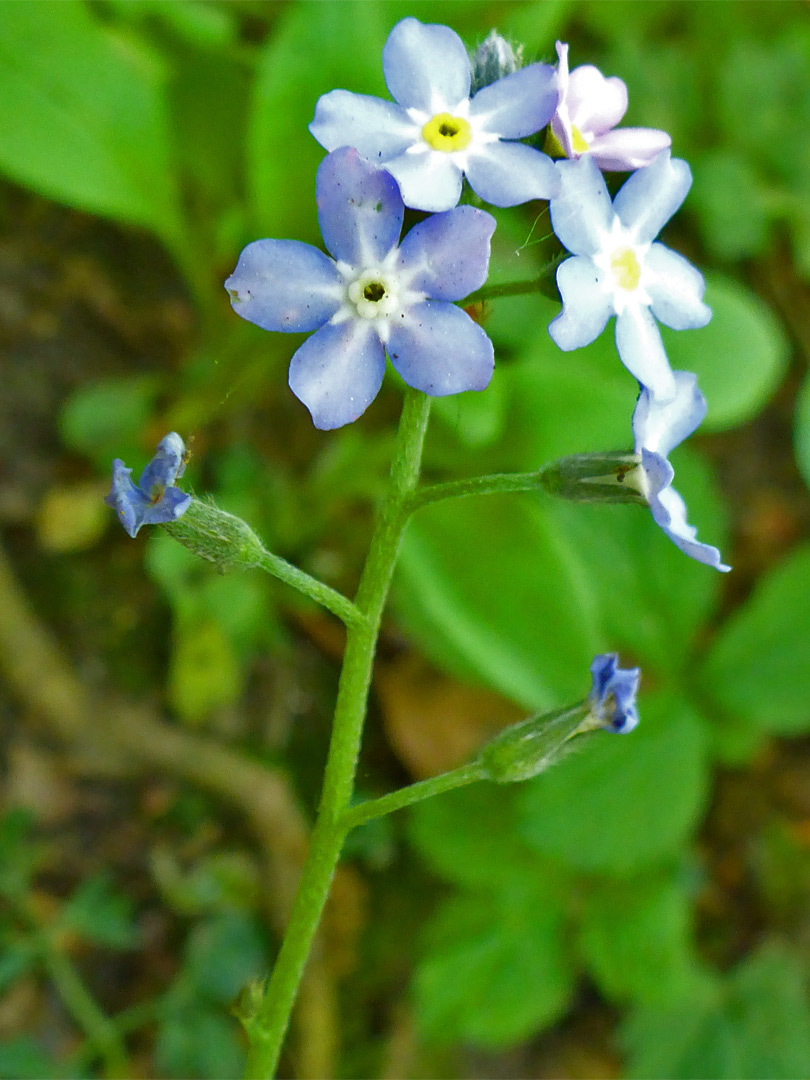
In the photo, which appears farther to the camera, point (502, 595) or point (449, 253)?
point (502, 595)

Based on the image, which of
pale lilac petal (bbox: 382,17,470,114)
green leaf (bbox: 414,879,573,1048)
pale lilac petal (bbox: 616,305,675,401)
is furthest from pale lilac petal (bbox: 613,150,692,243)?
green leaf (bbox: 414,879,573,1048)

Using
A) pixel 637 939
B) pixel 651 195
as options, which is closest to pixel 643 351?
pixel 651 195

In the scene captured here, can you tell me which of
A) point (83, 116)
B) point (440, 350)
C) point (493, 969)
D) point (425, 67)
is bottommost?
point (440, 350)

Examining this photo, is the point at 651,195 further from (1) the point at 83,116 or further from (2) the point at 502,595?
(1) the point at 83,116

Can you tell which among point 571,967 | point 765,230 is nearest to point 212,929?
point 571,967

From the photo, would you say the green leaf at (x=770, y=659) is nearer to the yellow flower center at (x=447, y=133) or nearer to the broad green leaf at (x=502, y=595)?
the broad green leaf at (x=502, y=595)

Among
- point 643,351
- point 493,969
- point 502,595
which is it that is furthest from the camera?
point 493,969
